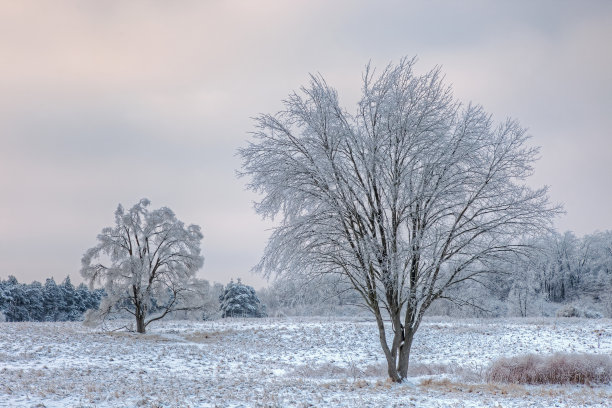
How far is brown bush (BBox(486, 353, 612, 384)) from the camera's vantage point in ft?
48.2

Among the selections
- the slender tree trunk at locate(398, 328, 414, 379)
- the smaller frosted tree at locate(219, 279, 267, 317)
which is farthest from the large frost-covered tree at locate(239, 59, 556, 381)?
the smaller frosted tree at locate(219, 279, 267, 317)

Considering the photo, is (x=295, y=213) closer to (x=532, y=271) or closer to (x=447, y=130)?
(x=447, y=130)

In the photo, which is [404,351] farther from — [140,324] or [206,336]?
[140,324]

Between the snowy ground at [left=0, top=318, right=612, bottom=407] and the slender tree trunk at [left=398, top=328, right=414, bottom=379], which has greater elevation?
the slender tree trunk at [left=398, top=328, right=414, bottom=379]

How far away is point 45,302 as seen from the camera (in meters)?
69.1

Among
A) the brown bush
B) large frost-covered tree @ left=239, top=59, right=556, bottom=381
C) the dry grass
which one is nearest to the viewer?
large frost-covered tree @ left=239, top=59, right=556, bottom=381

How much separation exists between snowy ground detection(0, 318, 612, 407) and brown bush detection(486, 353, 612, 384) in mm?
631

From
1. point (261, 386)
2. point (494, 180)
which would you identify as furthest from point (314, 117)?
point (261, 386)

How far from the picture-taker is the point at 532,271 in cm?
1241

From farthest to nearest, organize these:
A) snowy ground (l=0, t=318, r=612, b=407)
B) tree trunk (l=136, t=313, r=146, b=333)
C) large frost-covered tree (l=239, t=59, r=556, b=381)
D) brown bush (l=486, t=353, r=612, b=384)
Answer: tree trunk (l=136, t=313, r=146, b=333) → brown bush (l=486, t=353, r=612, b=384) → large frost-covered tree (l=239, t=59, r=556, b=381) → snowy ground (l=0, t=318, r=612, b=407)

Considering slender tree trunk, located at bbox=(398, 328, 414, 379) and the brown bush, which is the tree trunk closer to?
slender tree trunk, located at bbox=(398, 328, 414, 379)

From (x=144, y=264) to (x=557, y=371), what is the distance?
23048 mm

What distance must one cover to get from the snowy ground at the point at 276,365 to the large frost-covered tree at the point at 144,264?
2114 mm

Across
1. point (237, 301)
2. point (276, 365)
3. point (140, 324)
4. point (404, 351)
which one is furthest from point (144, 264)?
point (237, 301)
